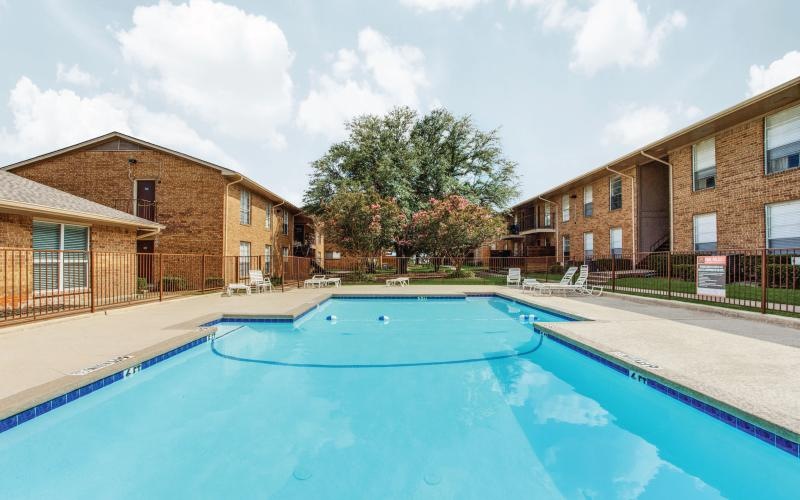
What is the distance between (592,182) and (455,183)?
825 centimetres

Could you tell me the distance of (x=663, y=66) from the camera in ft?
44.8

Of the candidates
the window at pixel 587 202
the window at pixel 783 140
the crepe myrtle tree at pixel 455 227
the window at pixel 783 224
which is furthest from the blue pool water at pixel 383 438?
the window at pixel 587 202

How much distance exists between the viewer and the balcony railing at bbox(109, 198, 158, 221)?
16031 millimetres

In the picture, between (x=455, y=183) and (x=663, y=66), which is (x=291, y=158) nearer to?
(x=455, y=183)

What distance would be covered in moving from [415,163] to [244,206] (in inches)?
428

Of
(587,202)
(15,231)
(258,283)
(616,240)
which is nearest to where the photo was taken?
(15,231)

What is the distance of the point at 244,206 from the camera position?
714 inches

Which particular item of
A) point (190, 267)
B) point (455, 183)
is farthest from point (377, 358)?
point (455, 183)

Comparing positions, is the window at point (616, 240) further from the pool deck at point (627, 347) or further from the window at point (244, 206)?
the window at point (244, 206)

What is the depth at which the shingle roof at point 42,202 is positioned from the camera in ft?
29.0

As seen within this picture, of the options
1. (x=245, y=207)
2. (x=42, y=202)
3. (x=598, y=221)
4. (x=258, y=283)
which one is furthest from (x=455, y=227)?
(x=42, y=202)

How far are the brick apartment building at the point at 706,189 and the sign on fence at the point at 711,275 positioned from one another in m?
4.90

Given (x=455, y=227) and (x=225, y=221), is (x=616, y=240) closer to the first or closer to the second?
(x=455, y=227)

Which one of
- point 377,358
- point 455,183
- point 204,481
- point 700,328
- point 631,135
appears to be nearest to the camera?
point 204,481
